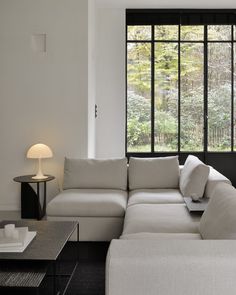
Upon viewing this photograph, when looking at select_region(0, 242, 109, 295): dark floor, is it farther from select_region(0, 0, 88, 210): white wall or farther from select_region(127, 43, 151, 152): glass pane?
select_region(127, 43, 151, 152): glass pane

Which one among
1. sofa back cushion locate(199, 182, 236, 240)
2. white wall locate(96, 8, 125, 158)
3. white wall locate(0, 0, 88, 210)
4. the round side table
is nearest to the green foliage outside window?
white wall locate(96, 8, 125, 158)

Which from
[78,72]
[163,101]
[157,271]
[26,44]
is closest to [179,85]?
[163,101]

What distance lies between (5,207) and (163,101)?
129 inches

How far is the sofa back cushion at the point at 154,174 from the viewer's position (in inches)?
195

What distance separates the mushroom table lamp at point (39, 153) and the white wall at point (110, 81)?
1976 mm

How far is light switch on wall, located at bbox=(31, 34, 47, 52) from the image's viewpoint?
18.0ft

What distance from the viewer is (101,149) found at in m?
7.12

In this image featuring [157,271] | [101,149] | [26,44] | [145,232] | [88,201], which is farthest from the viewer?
[101,149]

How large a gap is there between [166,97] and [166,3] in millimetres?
1551

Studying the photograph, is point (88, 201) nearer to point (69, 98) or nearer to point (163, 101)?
point (69, 98)

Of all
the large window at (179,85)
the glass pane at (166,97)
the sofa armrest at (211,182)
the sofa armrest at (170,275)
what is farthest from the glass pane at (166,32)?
the sofa armrest at (170,275)

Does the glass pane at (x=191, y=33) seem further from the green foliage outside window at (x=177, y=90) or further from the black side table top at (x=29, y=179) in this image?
the black side table top at (x=29, y=179)

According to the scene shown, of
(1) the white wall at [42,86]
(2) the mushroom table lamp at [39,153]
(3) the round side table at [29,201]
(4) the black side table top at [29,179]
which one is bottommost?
(3) the round side table at [29,201]

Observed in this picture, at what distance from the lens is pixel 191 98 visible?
731 centimetres
